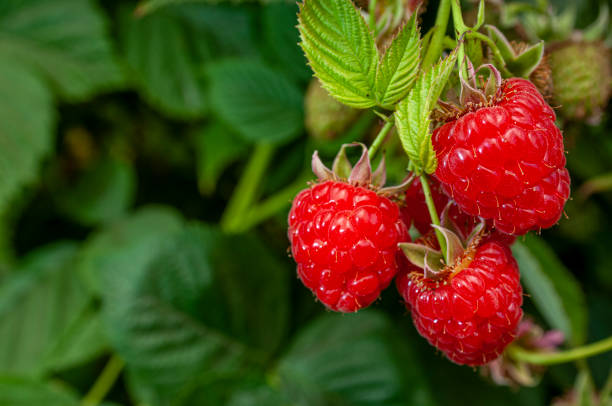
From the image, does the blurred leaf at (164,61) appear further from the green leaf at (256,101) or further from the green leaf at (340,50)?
the green leaf at (340,50)

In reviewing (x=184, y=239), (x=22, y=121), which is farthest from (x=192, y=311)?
(x=22, y=121)

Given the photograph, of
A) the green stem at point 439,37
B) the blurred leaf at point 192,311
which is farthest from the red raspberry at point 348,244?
the blurred leaf at point 192,311

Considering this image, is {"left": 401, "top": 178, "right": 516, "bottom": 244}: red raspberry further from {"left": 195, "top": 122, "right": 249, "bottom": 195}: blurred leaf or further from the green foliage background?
{"left": 195, "top": 122, "right": 249, "bottom": 195}: blurred leaf

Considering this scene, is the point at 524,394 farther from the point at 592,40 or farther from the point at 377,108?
the point at 377,108

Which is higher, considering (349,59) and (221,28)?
(349,59)

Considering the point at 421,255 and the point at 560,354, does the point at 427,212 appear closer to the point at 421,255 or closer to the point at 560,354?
the point at 421,255

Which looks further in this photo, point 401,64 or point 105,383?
point 105,383

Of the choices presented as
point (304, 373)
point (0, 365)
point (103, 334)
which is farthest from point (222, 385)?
point (0, 365)
